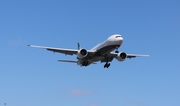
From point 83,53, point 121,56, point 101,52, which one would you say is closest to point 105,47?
point 101,52

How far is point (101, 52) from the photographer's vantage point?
314ft

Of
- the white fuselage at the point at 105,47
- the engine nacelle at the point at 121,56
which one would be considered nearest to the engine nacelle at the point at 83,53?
the white fuselage at the point at 105,47

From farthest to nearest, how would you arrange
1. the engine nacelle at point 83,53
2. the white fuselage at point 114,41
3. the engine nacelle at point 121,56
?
the engine nacelle at point 121,56
the engine nacelle at point 83,53
the white fuselage at point 114,41

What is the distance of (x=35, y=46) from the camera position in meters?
98.9

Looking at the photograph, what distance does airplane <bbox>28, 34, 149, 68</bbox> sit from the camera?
3654 inches

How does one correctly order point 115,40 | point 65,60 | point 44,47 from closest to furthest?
1. point 115,40
2. point 44,47
3. point 65,60

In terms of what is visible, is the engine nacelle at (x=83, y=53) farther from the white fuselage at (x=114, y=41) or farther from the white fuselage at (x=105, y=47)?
the white fuselage at (x=114, y=41)

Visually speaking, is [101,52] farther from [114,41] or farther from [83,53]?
[114,41]

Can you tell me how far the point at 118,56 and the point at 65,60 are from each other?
45.9ft

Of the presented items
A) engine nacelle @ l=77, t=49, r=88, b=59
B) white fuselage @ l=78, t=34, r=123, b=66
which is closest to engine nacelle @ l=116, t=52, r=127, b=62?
white fuselage @ l=78, t=34, r=123, b=66

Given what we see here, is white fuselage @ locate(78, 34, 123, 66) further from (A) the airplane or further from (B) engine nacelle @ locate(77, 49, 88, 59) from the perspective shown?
(B) engine nacelle @ locate(77, 49, 88, 59)

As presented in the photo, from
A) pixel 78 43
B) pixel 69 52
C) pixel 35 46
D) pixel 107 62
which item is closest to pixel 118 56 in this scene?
pixel 107 62

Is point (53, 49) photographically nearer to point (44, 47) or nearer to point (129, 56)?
point (44, 47)

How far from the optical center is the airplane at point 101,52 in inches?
3654
